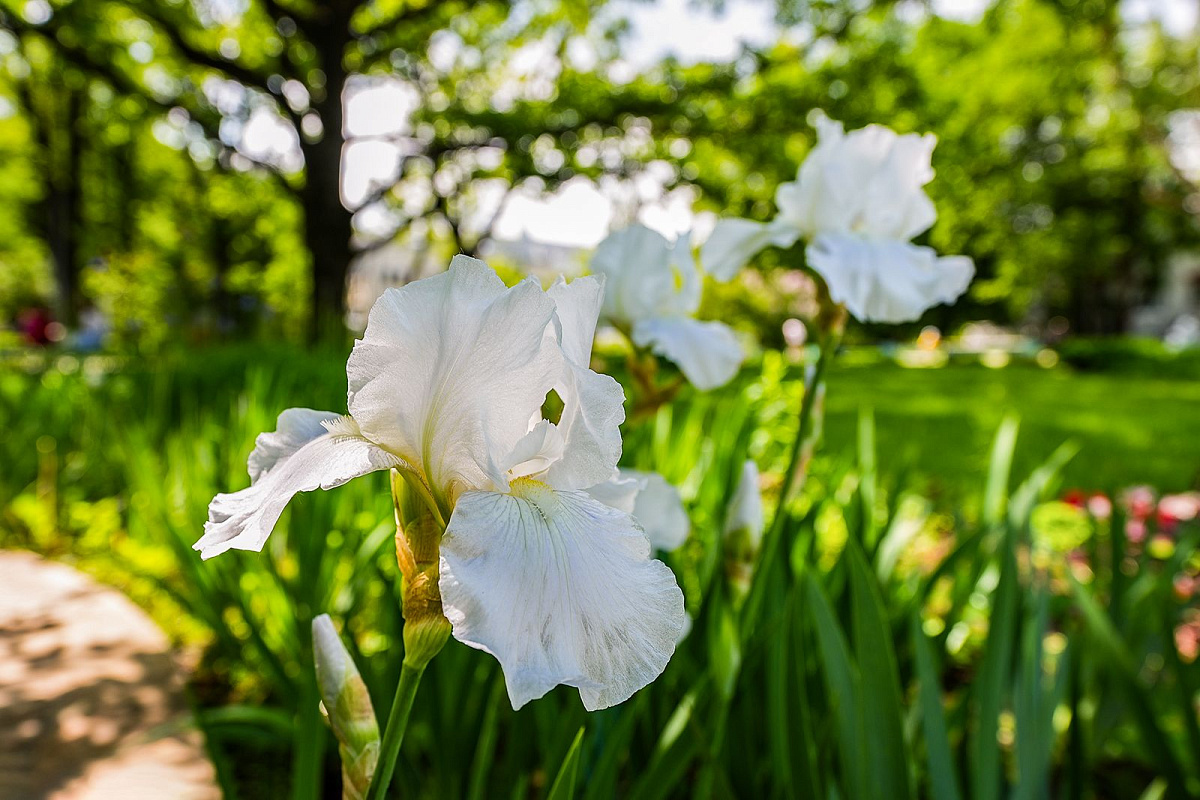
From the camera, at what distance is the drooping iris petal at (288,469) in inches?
19.5

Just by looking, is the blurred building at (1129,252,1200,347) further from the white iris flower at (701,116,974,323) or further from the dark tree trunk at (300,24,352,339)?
the white iris flower at (701,116,974,323)

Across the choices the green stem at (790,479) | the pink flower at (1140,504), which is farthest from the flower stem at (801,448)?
the pink flower at (1140,504)

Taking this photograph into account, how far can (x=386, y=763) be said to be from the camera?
0.51 m

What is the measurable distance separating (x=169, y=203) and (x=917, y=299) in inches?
778

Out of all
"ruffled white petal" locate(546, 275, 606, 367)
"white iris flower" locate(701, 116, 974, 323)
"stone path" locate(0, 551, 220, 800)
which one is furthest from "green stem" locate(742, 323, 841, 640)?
"stone path" locate(0, 551, 220, 800)

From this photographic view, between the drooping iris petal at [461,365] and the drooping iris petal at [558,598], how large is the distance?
0.04 meters

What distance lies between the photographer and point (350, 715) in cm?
54

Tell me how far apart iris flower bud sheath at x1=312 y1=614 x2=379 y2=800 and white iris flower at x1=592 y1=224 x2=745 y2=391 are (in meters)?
0.74

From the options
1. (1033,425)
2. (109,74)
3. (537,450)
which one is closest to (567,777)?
(537,450)

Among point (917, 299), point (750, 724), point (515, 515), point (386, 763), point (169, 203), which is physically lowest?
point (750, 724)

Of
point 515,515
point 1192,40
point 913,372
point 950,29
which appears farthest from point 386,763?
point 1192,40

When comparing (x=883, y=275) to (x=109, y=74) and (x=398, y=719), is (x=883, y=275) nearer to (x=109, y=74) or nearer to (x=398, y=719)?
(x=398, y=719)

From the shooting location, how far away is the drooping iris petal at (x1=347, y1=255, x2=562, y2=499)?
0.49 metres

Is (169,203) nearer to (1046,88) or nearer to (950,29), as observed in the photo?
(950,29)
